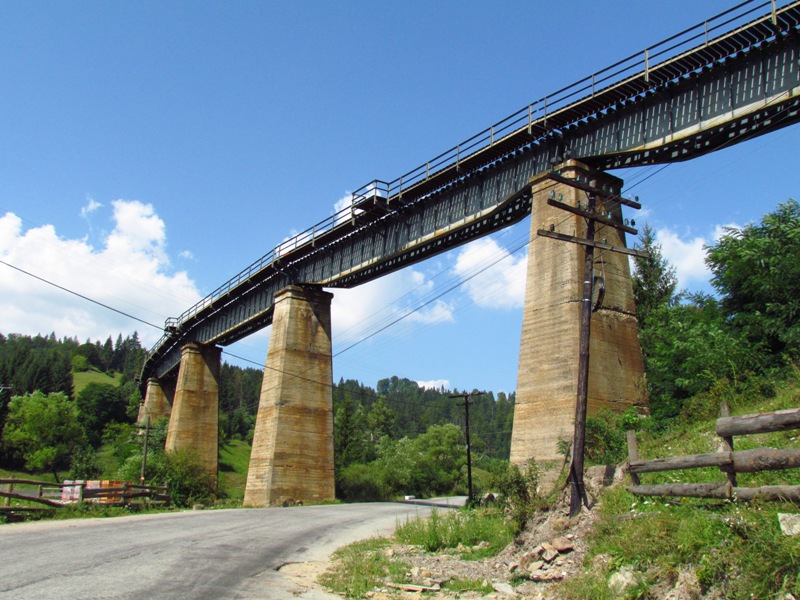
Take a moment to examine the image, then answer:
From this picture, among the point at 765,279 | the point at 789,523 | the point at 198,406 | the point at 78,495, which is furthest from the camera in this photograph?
the point at 198,406

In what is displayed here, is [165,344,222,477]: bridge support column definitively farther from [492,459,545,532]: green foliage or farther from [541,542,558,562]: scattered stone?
[541,542,558,562]: scattered stone

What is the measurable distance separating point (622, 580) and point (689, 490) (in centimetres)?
172

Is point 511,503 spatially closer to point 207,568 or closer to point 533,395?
point 533,395

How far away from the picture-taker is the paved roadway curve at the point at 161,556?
9.33m

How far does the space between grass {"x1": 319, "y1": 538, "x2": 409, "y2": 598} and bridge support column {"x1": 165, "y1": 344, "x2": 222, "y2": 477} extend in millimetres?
37016

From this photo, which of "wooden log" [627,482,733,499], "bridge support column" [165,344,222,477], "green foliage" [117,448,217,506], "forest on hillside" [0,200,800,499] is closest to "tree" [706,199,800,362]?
"forest on hillside" [0,200,800,499]

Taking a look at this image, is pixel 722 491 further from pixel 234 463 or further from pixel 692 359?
pixel 234 463

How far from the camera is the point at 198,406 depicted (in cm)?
5144

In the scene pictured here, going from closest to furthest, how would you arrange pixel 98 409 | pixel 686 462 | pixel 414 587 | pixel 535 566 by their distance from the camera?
pixel 686 462 < pixel 414 587 < pixel 535 566 < pixel 98 409

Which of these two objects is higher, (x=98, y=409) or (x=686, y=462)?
(x=98, y=409)

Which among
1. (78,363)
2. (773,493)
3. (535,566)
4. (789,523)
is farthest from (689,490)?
(78,363)

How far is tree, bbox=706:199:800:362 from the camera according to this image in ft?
60.4

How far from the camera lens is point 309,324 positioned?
38.0 meters

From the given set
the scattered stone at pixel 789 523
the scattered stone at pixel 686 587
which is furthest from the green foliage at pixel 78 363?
the scattered stone at pixel 789 523
